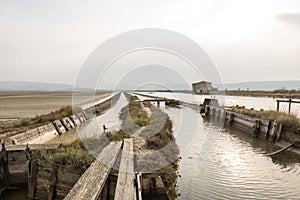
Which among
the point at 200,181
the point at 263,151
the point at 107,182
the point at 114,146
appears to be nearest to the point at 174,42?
the point at 114,146

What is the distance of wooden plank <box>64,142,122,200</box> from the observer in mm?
3554

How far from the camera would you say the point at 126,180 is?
438 cm

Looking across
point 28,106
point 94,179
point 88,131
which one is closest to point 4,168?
point 94,179

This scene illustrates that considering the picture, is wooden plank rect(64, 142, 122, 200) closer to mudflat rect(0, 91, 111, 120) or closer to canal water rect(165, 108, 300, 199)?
canal water rect(165, 108, 300, 199)

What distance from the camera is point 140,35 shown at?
286 inches

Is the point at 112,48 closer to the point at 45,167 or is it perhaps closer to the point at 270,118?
the point at 45,167

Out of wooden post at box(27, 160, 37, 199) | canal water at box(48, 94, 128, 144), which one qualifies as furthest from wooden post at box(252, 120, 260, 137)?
wooden post at box(27, 160, 37, 199)

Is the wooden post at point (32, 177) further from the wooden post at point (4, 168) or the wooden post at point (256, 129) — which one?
the wooden post at point (256, 129)

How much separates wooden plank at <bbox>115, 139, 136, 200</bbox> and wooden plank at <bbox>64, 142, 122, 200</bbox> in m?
0.23

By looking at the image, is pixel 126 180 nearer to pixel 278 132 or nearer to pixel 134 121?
pixel 278 132

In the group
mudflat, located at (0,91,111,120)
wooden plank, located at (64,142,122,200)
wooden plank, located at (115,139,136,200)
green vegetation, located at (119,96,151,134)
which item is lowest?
mudflat, located at (0,91,111,120)

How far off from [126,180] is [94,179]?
0.57 m

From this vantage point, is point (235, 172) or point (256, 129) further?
point (256, 129)

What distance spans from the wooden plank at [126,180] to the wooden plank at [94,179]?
0.76ft
